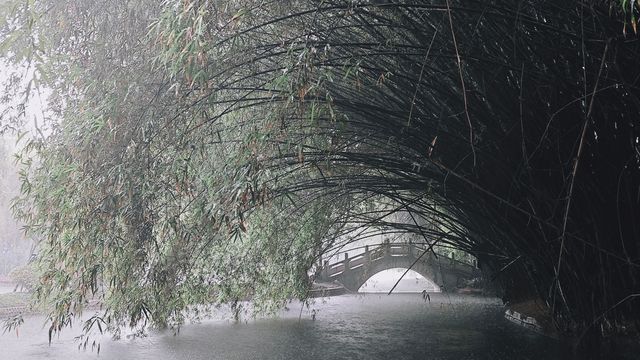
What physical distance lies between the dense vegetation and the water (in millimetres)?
1123

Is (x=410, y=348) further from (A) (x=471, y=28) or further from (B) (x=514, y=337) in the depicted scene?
(A) (x=471, y=28)

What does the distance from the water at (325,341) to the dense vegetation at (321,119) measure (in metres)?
1.12

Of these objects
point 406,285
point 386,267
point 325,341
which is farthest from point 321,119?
point 406,285

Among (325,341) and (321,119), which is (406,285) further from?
(321,119)

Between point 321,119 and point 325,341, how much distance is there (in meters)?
4.47

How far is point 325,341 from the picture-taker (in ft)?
27.0

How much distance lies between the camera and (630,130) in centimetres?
443

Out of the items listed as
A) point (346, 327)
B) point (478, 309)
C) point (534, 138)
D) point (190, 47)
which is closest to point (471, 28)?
point (534, 138)

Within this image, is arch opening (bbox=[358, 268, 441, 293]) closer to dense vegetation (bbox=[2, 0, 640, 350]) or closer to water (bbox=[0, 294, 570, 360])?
water (bbox=[0, 294, 570, 360])

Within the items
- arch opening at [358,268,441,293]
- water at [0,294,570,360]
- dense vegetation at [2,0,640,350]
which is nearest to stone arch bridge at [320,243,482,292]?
arch opening at [358,268,441,293]

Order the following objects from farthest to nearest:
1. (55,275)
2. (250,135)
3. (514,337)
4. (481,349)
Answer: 1. (514,337)
2. (481,349)
3. (55,275)
4. (250,135)

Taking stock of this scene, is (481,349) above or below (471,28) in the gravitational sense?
below

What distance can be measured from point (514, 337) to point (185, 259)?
4.66 metres

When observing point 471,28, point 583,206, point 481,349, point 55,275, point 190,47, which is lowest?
point 481,349
